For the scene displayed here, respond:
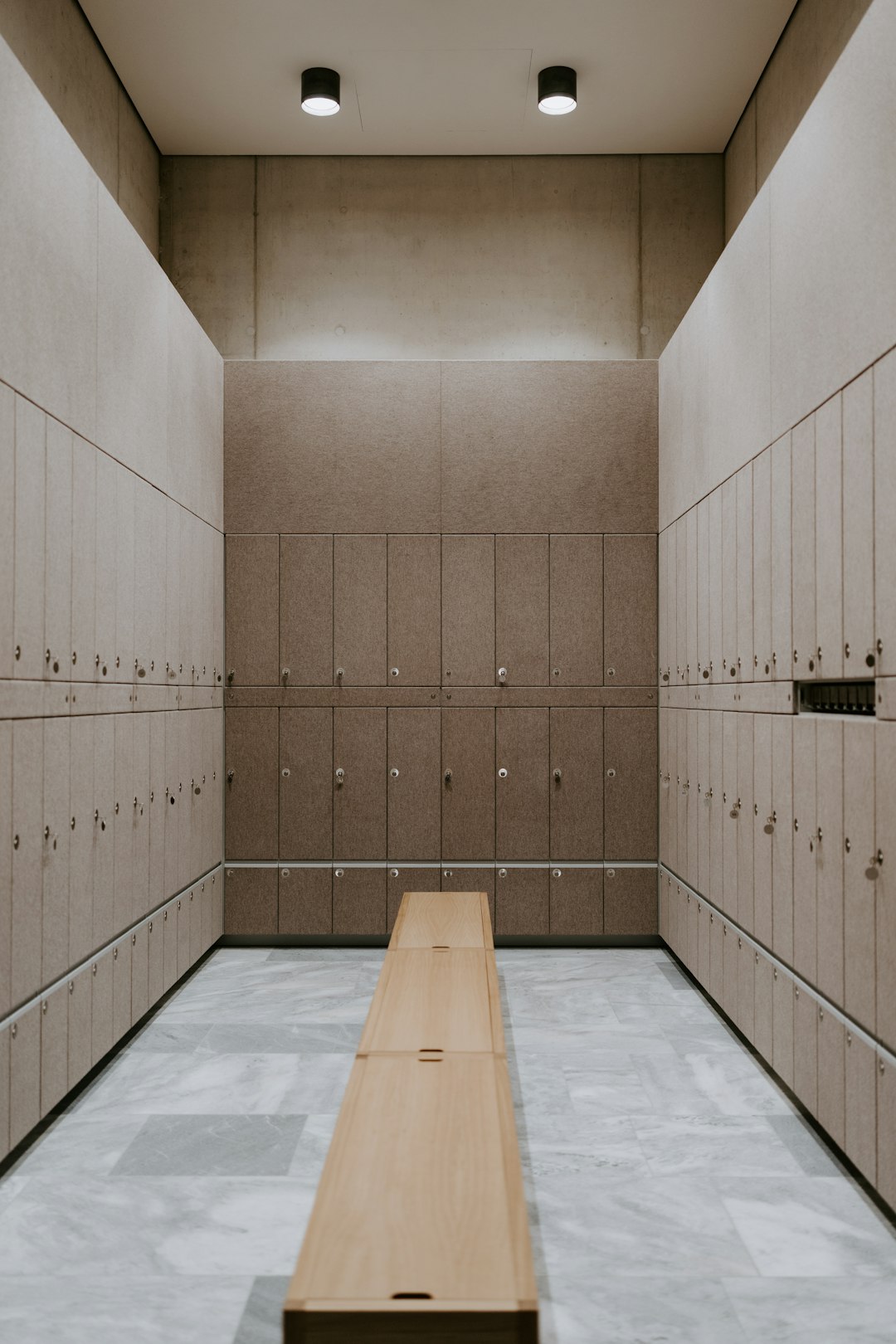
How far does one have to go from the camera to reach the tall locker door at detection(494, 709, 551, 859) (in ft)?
19.2

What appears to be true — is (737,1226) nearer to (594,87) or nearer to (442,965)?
(442,965)

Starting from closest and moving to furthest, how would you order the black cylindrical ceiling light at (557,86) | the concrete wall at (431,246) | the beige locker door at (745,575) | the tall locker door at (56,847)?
the tall locker door at (56,847), the beige locker door at (745,575), the black cylindrical ceiling light at (557,86), the concrete wall at (431,246)

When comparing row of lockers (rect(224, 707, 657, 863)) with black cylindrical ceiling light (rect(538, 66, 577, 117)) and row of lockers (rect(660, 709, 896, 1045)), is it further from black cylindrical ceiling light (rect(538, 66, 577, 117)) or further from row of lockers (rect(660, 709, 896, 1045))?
black cylindrical ceiling light (rect(538, 66, 577, 117))

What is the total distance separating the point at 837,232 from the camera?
310 cm

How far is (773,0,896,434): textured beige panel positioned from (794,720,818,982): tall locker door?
95 centimetres

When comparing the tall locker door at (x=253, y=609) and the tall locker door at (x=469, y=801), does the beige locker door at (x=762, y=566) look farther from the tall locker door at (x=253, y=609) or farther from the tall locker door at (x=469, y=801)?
the tall locker door at (x=253, y=609)

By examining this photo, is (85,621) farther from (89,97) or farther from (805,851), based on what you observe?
(89,97)

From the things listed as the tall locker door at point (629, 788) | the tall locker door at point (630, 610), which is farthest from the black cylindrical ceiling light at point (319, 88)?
the tall locker door at point (629, 788)

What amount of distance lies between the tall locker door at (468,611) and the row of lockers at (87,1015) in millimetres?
1838

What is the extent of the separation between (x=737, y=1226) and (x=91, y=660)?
2739 millimetres

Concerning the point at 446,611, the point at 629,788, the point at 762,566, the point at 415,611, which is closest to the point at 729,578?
the point at 762,566

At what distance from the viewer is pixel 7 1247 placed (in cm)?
269

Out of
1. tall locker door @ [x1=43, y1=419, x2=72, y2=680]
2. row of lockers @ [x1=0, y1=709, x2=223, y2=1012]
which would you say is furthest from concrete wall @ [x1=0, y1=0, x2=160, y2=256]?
row of lockers @ [x1=0, y1=709, x2=223, y2=1012]

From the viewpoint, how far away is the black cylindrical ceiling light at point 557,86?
546cm
